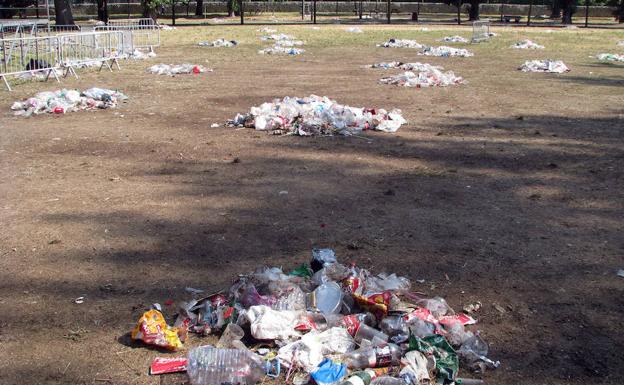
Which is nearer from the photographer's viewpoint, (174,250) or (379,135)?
(174,250)

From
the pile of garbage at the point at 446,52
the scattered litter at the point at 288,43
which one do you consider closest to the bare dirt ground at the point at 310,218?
the pile of garbage at the point at 446,52

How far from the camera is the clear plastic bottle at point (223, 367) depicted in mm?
3807

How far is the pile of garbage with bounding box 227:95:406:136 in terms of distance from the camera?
10602mm

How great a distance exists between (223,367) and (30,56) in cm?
1683

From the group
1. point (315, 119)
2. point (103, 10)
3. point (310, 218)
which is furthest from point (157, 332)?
point (103, 10)

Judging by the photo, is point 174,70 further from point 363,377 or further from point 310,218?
point 363,377

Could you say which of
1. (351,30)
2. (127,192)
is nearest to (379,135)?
(127,192)

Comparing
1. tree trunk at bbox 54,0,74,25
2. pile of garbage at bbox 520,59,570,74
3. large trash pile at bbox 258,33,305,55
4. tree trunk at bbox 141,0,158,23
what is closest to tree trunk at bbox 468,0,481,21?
large trash pile at bbox 258,33,305,55

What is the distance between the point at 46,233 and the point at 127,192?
4.69 ft

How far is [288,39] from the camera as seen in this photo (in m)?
30.8

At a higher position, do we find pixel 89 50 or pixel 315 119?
pixel 89 50

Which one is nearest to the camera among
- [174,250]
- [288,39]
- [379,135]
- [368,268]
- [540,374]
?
[540,374]

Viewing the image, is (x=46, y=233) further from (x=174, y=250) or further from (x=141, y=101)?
(x=141, y=101)

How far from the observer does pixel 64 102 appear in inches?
504
